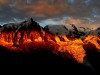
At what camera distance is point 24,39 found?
112 metres

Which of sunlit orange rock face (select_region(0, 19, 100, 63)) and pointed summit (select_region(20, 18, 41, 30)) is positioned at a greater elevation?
pointed summit (select_region(20, 18, 41, 30))

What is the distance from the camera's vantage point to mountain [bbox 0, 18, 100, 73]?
100 metres

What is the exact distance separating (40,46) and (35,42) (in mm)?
2960

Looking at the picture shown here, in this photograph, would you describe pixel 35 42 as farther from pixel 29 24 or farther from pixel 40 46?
pixel 29 24

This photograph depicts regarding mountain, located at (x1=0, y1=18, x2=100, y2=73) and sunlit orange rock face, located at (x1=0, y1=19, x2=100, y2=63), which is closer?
mountain, located at (x1=0, y1=18, x2=100, y2=73)

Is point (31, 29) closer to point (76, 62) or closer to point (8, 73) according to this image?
point (76, 62)

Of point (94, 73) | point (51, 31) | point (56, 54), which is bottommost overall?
point (94, 73)

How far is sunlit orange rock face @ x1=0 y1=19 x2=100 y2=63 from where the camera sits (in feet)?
358

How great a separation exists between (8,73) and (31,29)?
33.2 m

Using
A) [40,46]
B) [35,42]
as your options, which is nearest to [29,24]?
[35,42]

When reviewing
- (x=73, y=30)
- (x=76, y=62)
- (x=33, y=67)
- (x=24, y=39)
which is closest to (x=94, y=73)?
(x=76, y=62)

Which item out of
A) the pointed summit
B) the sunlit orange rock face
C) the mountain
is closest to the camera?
the mountain

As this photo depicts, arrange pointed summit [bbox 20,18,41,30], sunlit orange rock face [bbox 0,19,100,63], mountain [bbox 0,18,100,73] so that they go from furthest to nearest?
1. pointed summit [bbox 20,18,41,30]
2. sunlit orange rock face [bbox 0,19,100,63]
3. mountain [bbox 0,18,100,73]

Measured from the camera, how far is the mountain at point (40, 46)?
100m
